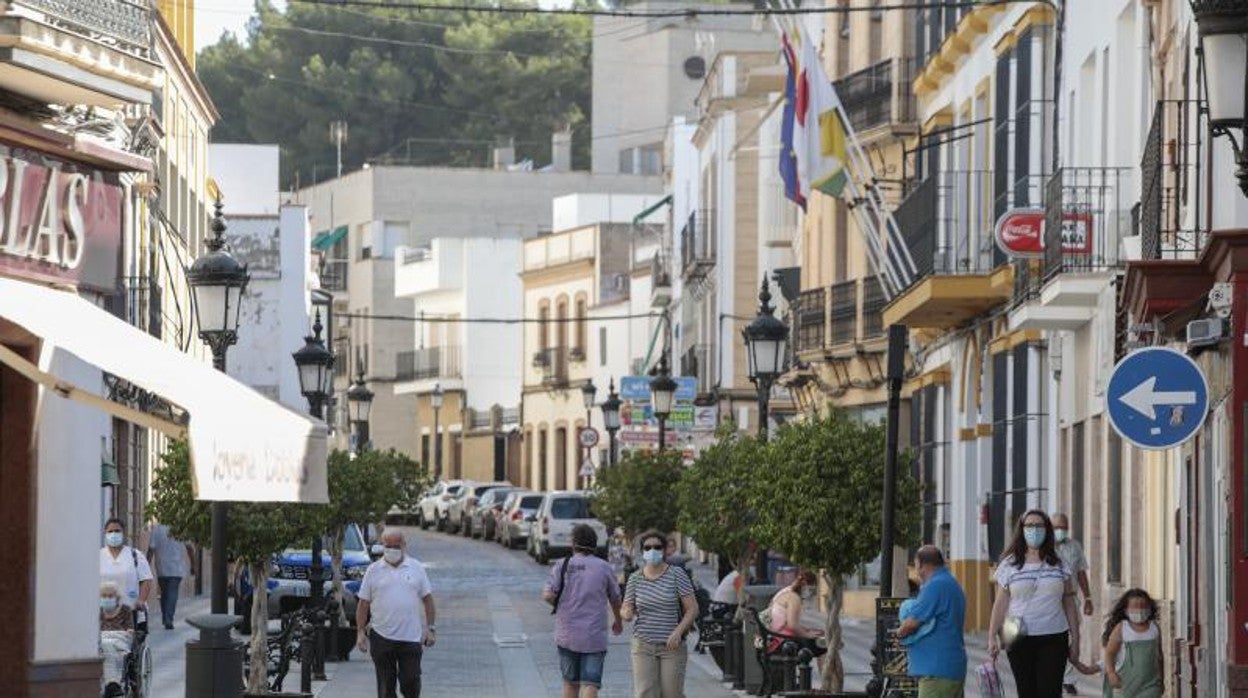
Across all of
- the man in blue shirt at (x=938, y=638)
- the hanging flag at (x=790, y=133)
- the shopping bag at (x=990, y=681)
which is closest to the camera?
the man in blue shirt at (x=938, y=638)

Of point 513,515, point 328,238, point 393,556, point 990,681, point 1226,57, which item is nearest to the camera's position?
point 1226,57

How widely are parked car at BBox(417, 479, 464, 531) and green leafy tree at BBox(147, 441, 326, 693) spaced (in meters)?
50.3

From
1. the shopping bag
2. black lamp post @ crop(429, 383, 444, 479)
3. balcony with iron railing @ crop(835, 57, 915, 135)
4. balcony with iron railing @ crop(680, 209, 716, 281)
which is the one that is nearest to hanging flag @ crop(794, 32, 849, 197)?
balcony with iron railing @ crop(835, 57, 915, 135)

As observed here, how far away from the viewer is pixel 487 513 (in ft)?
228

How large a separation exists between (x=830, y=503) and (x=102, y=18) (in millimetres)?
8517

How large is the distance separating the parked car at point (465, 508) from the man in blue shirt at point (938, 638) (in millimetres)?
54363

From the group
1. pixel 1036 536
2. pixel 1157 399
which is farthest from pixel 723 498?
pixel 1157 399

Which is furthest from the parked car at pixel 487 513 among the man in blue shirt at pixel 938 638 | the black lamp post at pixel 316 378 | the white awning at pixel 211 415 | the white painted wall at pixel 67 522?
the white awning at pixel 211 415

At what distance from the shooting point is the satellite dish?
8688cm

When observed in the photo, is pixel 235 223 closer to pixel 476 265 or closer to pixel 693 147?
pixel 693 147

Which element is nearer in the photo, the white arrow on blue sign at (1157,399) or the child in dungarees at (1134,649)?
the white arrow on blue sign at (1157,399)

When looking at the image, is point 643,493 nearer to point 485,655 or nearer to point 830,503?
point 485,655

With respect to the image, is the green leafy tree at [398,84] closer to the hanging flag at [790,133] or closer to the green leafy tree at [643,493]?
the green leafy tree at [643,493]

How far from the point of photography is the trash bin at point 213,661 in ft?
61.2
